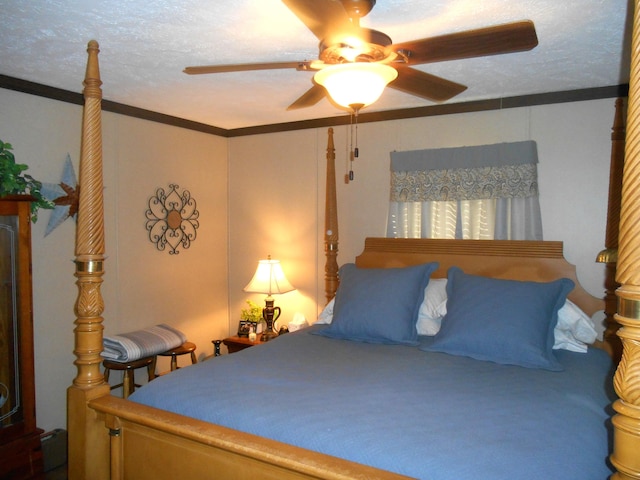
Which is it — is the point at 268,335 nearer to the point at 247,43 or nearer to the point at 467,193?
the point at 467,193

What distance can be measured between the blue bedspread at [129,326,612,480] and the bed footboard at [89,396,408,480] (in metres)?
0.07

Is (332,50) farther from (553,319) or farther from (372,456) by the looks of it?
(553,319)

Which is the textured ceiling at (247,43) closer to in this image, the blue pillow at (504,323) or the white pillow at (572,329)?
the blue pillow at (504,323)

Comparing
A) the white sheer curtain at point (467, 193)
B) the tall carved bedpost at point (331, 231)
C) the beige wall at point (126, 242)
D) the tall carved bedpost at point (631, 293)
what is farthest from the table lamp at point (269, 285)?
the tall carved bedpost at point (631, 293)

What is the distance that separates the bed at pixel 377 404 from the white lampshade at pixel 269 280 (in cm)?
96

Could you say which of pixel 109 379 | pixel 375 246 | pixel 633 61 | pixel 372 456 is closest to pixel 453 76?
pixel 375 246

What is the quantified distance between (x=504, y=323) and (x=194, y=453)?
1.54m

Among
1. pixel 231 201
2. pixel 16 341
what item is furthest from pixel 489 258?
pixel 16 341

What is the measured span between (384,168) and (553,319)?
1.68 m

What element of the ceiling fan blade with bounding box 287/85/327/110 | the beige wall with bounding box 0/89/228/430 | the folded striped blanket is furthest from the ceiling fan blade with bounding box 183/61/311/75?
the folded striped blanket

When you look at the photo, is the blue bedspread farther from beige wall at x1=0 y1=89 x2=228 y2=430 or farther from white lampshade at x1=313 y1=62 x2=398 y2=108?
beige wall at x1=0 y1=89 x2=228 y2=430

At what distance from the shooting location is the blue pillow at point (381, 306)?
273 cm

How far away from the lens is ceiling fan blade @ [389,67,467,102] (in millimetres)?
2039

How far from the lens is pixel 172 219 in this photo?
3857 mm
